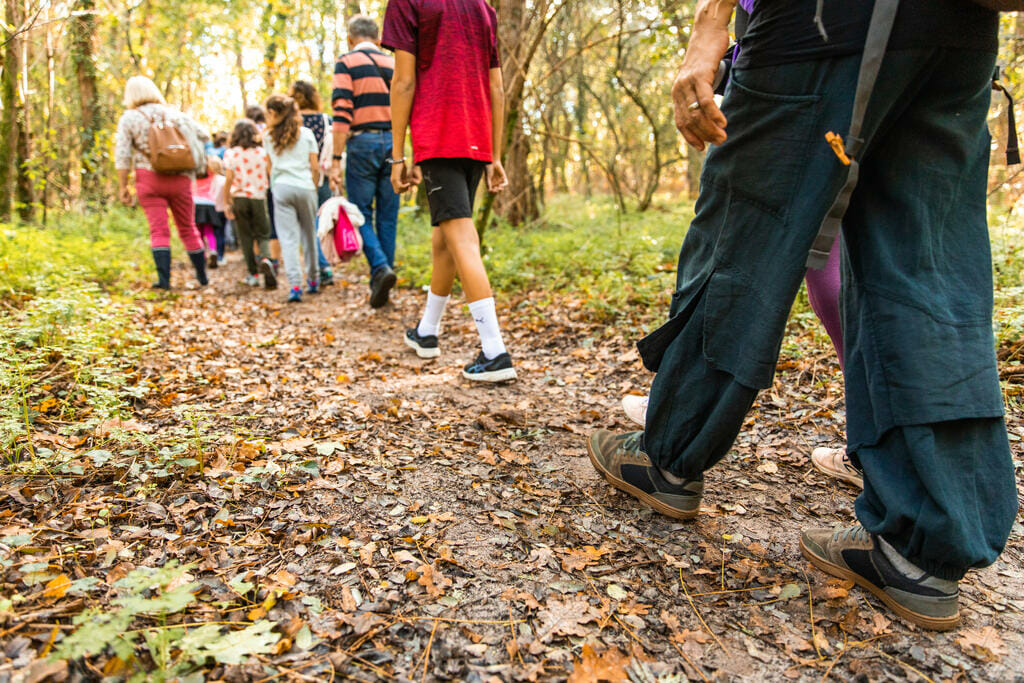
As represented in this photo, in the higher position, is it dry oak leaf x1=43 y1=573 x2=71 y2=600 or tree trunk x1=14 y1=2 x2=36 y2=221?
tree trunk x1=14 y1=2 x2=36 y2=221

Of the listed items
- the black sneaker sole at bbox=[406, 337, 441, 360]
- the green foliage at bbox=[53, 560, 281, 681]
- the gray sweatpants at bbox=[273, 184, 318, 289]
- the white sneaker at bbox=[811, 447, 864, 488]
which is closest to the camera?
the green foliage at bbox=[53, 560, 281, 681]

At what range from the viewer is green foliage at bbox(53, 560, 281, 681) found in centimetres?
120

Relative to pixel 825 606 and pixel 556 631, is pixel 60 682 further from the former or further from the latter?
pixel 825 606

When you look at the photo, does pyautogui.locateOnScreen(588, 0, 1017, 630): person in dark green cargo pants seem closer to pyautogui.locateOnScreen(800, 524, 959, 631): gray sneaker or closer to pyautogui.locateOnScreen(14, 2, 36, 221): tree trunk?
pyautogui.locateOnScreen(800, 524, 959, 631): gray sneaker

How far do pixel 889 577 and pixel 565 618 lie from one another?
89 centimetres

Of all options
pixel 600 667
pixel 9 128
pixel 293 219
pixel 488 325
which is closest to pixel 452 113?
pixel 488 325

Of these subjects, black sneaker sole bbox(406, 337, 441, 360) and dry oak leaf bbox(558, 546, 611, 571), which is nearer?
dry oak leaf bbox(558, 546, 611, 571)

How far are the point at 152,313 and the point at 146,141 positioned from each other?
2271mm

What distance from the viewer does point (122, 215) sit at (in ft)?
44.8

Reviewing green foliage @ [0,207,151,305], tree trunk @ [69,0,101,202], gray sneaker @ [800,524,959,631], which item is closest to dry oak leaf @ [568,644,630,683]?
gray sneaker @ [800,524,959,631]

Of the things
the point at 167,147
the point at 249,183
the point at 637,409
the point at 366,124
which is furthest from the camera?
the point at 249,183

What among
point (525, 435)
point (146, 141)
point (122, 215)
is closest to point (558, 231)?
point (146, 141)

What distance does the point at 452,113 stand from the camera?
139 inches

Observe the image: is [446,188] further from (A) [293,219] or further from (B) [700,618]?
(A) [293,219]
